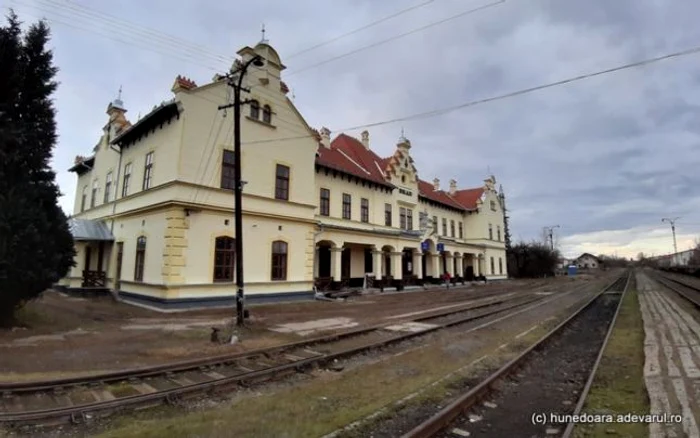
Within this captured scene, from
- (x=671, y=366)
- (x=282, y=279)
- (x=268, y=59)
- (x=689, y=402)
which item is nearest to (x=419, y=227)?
(x=282, y=279)

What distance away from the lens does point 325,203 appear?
27453 millimetres

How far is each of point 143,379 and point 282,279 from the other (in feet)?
46.4

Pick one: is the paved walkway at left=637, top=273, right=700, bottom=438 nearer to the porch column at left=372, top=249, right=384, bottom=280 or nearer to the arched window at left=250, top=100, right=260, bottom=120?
the porch column at left=372, top=249, right=384, bottom=280

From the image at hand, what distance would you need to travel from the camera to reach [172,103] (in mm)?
18141

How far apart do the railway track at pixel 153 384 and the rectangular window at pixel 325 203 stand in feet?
54.5

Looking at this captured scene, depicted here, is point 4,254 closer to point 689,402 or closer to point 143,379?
point 143,379

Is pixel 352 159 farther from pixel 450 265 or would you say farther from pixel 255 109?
pixel 450 265

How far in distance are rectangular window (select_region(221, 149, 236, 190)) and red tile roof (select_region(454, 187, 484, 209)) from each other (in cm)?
3636

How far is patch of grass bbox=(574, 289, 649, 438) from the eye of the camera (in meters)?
5.24

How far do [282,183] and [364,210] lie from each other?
10.3 m

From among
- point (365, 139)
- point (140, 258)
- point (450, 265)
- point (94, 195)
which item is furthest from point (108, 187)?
point (450, 265)

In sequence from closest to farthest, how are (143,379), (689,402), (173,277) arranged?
(689,402)
(143,379)
(173,277)

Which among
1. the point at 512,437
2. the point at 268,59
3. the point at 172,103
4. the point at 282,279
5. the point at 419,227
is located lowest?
the point at 512,437

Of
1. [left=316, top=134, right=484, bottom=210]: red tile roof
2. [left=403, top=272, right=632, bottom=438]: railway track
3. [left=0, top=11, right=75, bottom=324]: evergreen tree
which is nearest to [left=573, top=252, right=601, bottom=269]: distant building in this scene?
[left=316, top=134, right=484, bottom=210]: red tile roof
